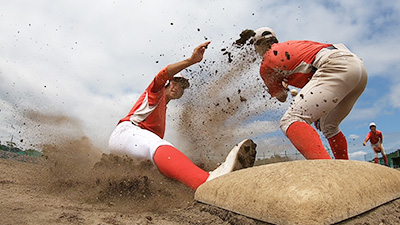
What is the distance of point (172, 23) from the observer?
A: 2994mm

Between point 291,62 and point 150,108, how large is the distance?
1.53 m

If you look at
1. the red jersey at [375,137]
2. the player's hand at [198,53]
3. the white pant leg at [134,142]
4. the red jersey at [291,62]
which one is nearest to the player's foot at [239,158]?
the white pant leg at [134,142]

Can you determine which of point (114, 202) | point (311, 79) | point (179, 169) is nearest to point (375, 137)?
point (311, 79)

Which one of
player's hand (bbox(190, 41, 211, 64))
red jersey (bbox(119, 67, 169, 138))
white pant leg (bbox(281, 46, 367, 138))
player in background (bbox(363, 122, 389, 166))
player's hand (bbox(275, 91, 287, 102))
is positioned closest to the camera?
white pant leg (bbox(281, 46, 367, 138))

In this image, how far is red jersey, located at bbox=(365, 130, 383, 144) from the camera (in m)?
10.2

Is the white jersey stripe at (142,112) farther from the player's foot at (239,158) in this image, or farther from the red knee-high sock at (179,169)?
the player's foot at (239,158)

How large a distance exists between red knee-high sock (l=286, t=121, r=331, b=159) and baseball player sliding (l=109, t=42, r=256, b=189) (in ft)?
1.14

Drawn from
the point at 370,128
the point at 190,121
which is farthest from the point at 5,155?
the point at 370,128

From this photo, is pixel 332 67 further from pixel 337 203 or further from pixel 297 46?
pixel 337 203

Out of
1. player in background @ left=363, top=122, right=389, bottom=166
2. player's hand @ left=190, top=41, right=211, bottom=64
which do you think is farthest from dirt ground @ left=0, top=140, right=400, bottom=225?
player in background @ left=363, top=122, right=389, bottom=166

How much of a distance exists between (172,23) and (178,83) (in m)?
0.78

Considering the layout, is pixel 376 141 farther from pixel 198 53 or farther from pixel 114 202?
pixel 114 202

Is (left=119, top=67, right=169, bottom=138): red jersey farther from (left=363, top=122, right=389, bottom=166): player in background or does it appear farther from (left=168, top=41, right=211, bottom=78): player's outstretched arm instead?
(left=363, top=122, right=389, bottom=166): player in background

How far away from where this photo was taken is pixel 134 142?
2770 mm
